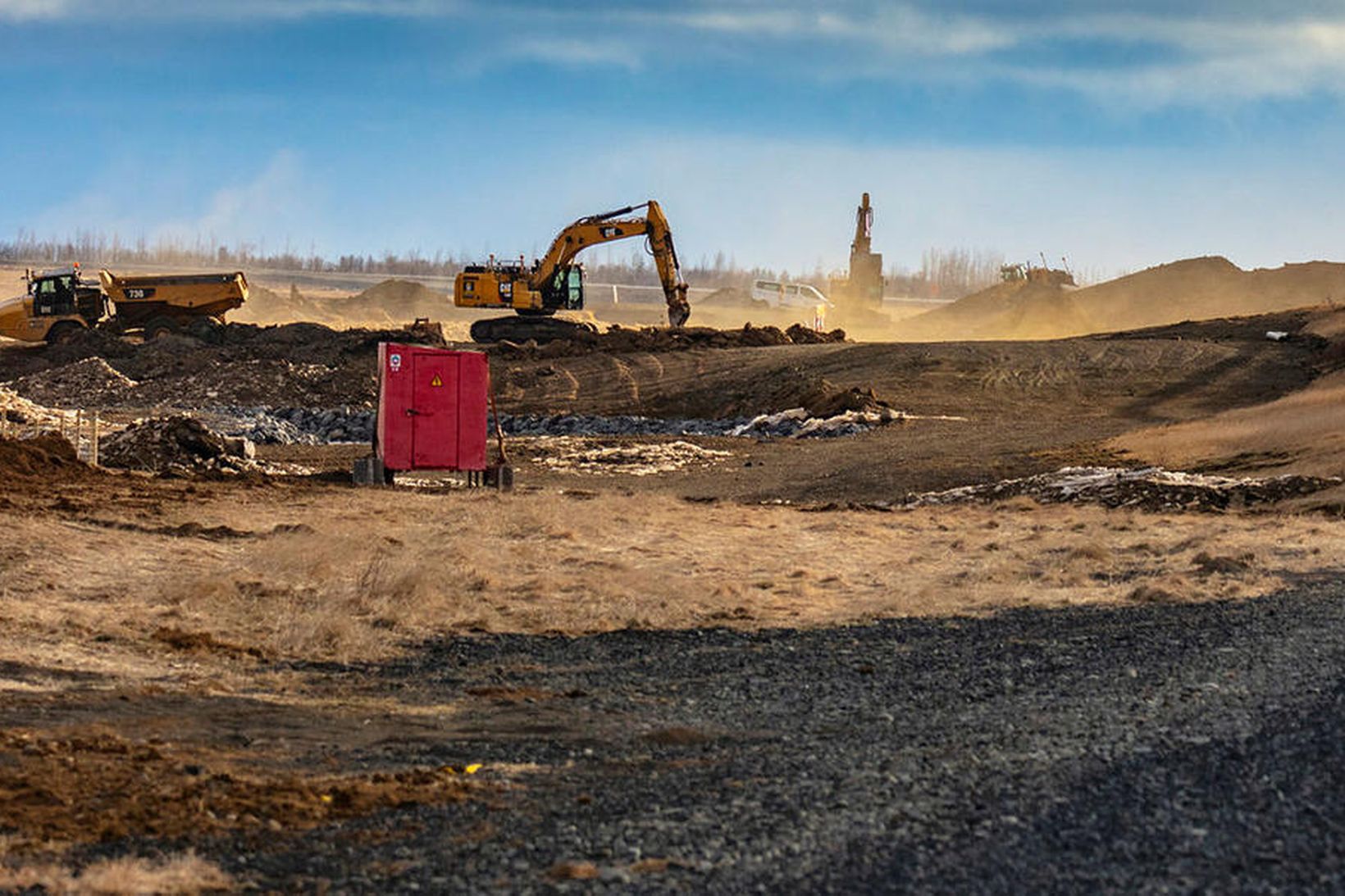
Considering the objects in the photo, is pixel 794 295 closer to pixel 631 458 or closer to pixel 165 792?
pixel 631 458

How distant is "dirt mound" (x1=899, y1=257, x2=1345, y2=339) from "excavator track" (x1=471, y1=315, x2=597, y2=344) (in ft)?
120

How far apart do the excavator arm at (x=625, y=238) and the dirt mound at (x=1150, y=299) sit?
116 ft

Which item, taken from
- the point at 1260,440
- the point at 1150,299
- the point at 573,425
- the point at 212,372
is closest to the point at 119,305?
the point at 212,372

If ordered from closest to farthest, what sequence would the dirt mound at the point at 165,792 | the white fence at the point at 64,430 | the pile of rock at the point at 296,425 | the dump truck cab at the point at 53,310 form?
1. the dirt mound at the point at 165,792
2. the white fence at the point at 64,430
3. the pile of rock at the point at 296,425
4. the dump truck cab at the point at 53,310

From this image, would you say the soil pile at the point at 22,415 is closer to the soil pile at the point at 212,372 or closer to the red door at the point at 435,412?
the red door at the point at 435,412

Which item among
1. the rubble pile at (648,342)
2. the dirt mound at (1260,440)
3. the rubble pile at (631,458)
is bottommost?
the rubble pile at (631,458)

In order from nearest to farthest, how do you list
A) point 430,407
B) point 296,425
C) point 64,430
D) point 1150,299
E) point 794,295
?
point 430,407
point 64,430
point 296,425
point 1150,299
point 794,295

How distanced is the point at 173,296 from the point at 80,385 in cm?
1263

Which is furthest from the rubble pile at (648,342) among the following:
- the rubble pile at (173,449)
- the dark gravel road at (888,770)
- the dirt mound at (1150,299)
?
the dark gravel road at (888,770)

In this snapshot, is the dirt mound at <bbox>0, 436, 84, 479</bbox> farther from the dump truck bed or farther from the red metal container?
the dump truck bed

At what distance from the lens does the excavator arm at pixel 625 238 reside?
53.2 metres

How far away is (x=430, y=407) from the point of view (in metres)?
24.8

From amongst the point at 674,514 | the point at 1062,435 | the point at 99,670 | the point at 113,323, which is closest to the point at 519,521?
the point at 674,514

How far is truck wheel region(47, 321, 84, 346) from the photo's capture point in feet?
181
